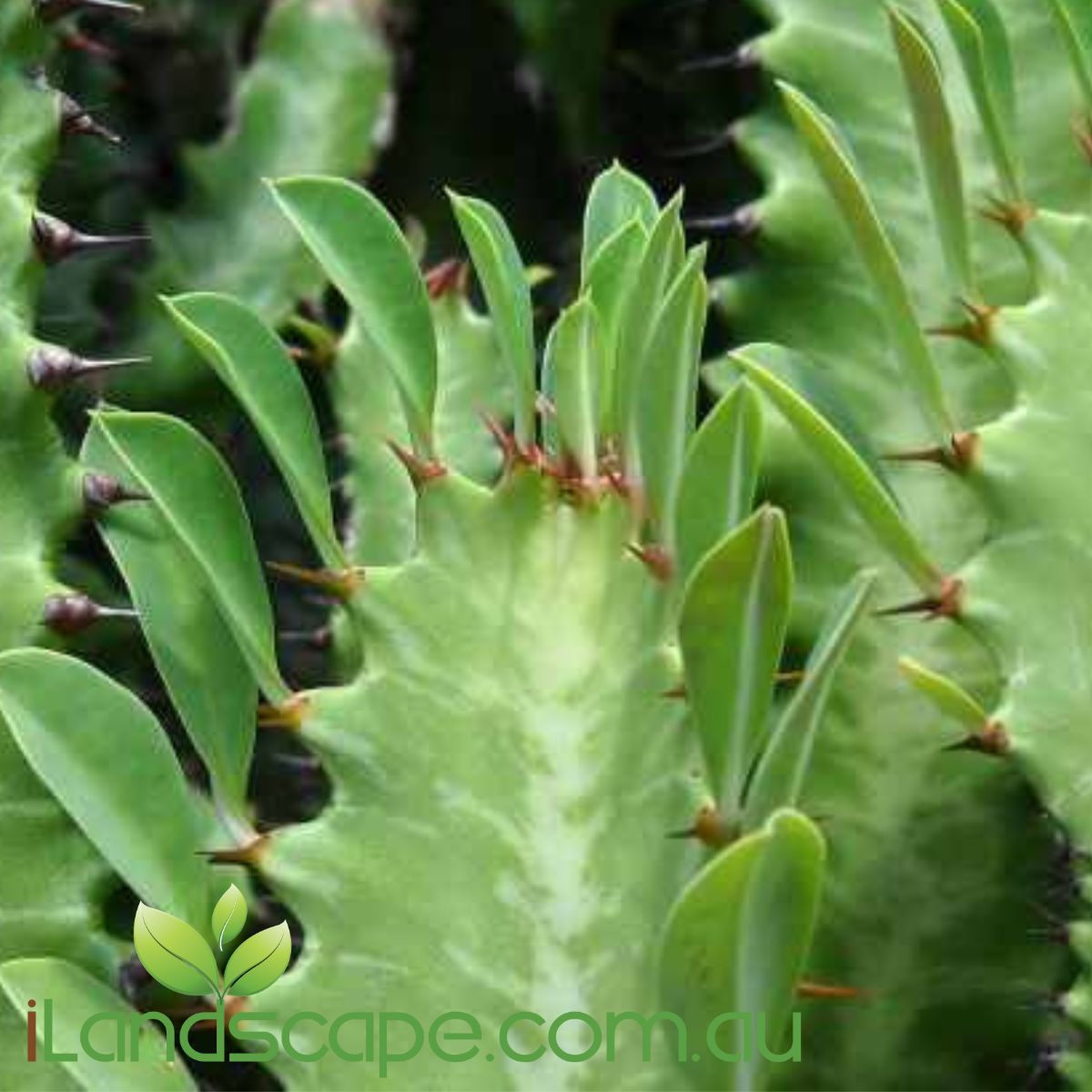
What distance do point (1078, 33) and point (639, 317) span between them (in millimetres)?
264

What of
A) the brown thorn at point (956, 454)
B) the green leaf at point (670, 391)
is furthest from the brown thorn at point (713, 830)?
the brown thorn at point (956, 454)

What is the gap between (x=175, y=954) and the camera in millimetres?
834

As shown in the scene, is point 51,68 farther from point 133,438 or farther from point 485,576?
point 485,576

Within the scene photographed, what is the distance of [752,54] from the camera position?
1.12 meters

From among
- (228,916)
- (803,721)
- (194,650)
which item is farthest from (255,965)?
(803,721)

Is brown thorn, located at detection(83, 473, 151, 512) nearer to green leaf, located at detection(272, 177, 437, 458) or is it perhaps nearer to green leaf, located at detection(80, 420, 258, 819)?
green leaf, located at detection(80, 420, 258, 819)

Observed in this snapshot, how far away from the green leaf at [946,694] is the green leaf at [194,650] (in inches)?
10.0

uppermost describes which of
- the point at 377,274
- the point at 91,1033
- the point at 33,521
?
the point at 377,274

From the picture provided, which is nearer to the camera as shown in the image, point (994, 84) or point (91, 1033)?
point (91, 1033)

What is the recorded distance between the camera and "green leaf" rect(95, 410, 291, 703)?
0.86 meters

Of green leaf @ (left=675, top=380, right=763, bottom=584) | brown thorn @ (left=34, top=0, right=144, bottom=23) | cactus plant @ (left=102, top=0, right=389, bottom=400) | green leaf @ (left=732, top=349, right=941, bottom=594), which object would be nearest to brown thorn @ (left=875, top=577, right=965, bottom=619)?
green leaf @ (left=732, top=349, right=941, bottom=594)

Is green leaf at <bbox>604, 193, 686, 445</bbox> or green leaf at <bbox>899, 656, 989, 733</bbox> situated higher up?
green leaf at <bbox>604, 193, 686, 445</bbox>

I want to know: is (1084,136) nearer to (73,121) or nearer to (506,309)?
(506,309)

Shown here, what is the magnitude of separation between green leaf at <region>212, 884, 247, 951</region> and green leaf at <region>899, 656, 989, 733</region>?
262 mm
